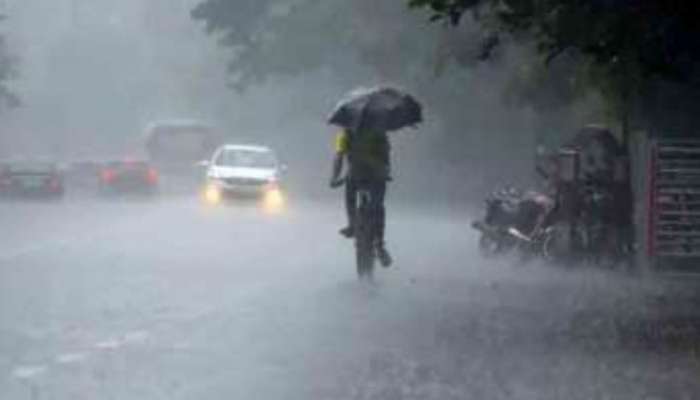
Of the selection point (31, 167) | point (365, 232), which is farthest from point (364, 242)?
point (31, 167)

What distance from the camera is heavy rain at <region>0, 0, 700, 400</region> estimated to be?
14.2 m

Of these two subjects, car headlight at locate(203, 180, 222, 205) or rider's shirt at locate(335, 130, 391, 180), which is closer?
rider's shirt at locate(335, 130, 391, 180)

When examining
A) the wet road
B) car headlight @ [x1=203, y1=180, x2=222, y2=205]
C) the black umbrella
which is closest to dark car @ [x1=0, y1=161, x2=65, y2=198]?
car headlight @ [x1=203, y1=180, x2=222, y2=205]

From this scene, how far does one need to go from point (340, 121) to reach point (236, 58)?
45.8 meters

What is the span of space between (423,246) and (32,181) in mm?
25869

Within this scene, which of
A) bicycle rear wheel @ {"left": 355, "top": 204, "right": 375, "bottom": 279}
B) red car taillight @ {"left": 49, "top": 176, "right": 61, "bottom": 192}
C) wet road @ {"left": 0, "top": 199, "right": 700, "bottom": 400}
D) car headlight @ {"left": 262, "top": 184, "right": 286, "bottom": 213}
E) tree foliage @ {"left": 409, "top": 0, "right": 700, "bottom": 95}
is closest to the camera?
wet road @ {"left": 0, "top": 199, "right": 700, "bottom": 400}

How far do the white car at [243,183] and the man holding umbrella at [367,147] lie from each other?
25134 millimetres

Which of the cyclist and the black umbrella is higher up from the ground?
the black umbrella

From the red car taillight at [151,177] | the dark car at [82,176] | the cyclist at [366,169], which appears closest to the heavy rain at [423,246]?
the cyclist at [366,169]

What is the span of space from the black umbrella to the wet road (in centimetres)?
190

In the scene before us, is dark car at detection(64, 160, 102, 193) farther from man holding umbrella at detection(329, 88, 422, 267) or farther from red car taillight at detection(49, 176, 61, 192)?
man holding umbrella at detection(329, 88, 422, 267)

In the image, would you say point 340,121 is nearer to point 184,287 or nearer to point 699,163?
point 184,287

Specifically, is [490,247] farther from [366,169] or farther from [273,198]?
[273,198]

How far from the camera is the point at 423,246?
32719 mm
